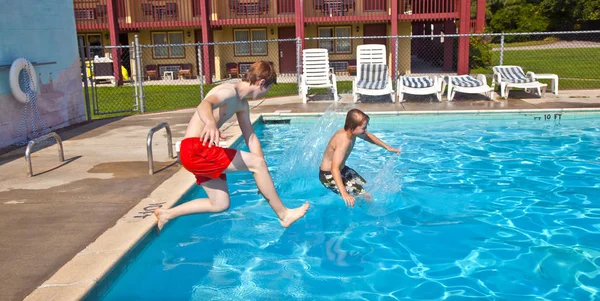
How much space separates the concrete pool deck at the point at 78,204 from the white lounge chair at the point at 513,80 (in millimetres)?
7216

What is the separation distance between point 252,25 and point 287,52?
2.58 m

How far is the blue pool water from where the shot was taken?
4535mm

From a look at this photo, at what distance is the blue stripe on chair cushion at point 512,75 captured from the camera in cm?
1388

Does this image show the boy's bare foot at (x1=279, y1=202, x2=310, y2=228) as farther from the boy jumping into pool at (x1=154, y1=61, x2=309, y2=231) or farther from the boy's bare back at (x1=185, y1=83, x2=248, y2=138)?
the boy's bare back at (x1=185, y1=83, x2=248, y2=138)

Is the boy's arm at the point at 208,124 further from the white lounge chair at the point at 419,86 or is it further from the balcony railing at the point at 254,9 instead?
the balcony railing at the point at 254,9

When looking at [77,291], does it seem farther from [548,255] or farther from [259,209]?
[548,255]

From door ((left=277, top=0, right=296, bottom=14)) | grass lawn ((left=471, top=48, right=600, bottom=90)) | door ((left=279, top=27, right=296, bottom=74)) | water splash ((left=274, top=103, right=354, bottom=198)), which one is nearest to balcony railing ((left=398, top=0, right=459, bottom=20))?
grass lawn ((left=471, top=48, right=600, bottom=90))

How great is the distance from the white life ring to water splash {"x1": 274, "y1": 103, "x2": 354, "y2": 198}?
4.57 meters

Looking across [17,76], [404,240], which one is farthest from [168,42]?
[404,240]

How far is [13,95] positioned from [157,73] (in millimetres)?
17849

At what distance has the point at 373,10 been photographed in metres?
25.6

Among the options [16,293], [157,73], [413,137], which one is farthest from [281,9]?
[16,293]

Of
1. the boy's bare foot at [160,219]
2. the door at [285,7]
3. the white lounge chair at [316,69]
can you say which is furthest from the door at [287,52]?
the boy's bare foot at [160,219]

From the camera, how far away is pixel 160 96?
17688mm
